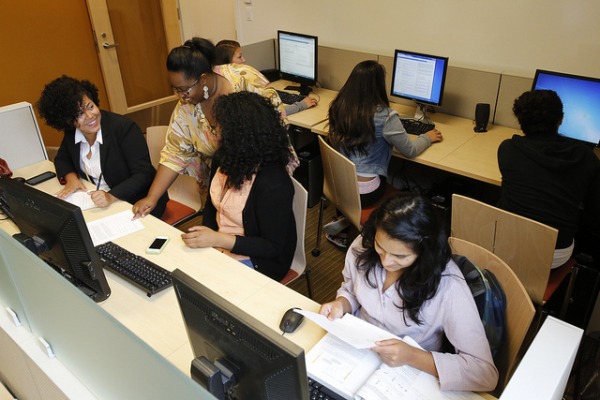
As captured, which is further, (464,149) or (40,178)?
(464,149)

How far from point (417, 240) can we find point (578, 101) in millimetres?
1685

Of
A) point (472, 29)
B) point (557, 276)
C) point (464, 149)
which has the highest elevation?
point (472, 29)

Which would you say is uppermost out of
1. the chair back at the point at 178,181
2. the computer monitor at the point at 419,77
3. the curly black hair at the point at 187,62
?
the curly black hair at the point at 187,62

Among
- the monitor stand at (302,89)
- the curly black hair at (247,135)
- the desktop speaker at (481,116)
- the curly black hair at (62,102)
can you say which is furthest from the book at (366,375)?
the monitor stand at (302,89)

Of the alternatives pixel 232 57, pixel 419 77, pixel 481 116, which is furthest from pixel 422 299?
pixel 232 57

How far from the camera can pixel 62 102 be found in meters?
2.21

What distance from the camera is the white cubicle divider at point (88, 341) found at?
911 millimetres

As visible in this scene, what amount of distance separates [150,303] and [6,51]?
3438mm

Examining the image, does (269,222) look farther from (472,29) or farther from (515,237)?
(472,29)

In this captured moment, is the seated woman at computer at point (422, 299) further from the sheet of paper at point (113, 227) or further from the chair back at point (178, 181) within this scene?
the chair back at point (178, 181)

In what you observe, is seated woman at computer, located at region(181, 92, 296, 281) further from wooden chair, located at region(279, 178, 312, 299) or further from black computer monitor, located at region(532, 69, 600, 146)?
black computer monitor, located at region(532, 69, 600, 146)

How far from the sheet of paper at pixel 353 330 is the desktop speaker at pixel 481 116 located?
6.27 ft

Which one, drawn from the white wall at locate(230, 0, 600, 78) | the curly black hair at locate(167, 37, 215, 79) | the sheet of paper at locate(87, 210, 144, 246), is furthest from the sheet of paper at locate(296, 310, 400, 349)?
the white wall at locate(230, 0, 600, 78)

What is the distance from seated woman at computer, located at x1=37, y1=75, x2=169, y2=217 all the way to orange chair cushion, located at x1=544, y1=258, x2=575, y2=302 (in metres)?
1.78
